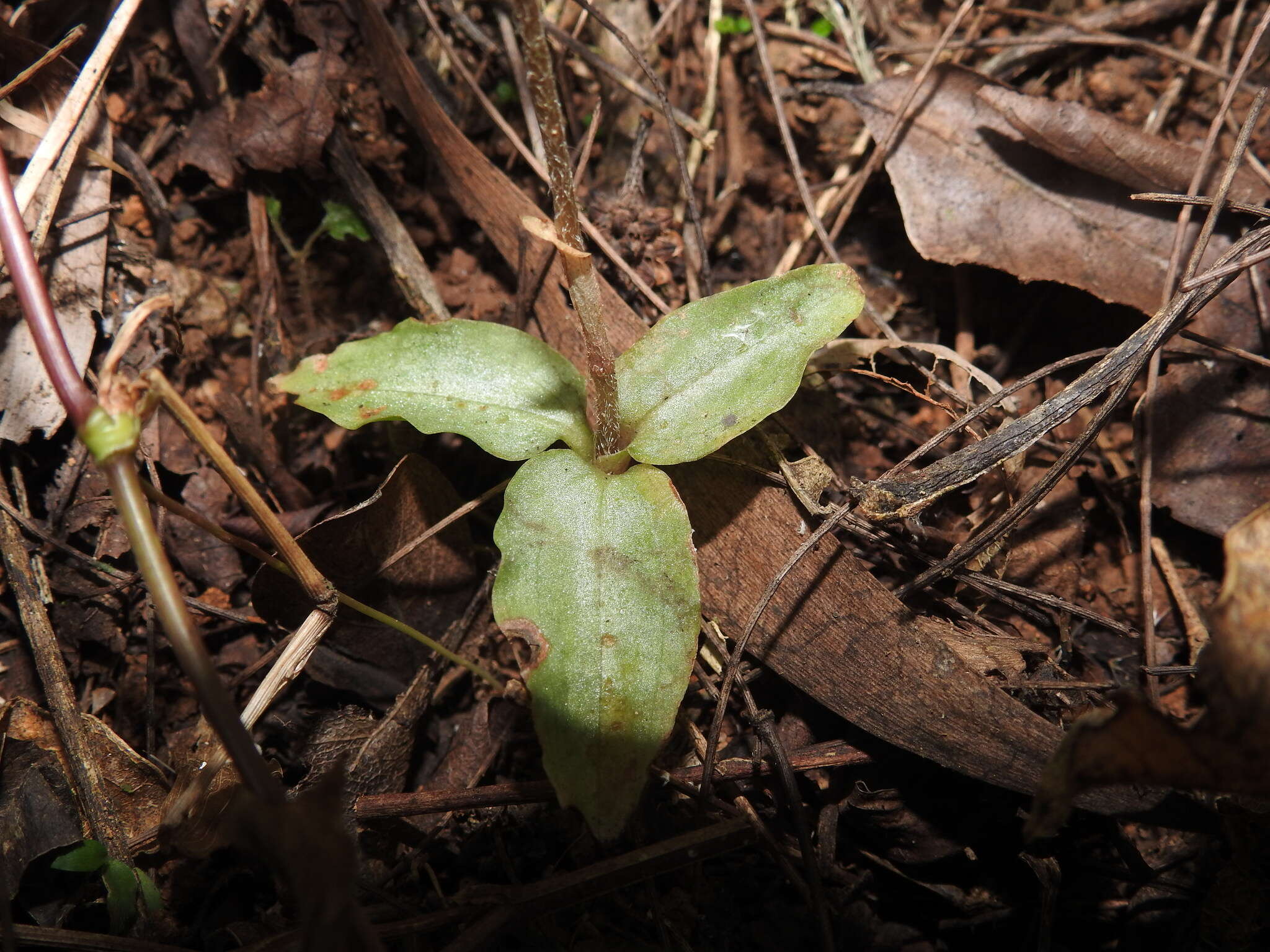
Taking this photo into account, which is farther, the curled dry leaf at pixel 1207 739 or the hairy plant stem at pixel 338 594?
the hairy plant stem at pixel 338 594

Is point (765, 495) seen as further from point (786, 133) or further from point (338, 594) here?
point (786, 133)

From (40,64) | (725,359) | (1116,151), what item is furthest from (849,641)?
(40,64)

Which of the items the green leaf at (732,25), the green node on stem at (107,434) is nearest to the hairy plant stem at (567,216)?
the green node on stem at (107,434)

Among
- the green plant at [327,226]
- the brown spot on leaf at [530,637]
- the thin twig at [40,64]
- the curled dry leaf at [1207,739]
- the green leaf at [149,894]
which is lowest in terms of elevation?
the green leaf at [149,894]

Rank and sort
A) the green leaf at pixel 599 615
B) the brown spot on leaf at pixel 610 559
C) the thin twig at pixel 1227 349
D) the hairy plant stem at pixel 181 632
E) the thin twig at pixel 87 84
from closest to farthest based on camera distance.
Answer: the hairy plant stem at pixel 181 632 < the green leaf at pixel 599 615 < the brown spot on leaf at pixel 610 559 < the thin twig at pixel 1227 349 < the thin twig at pixel 87 84

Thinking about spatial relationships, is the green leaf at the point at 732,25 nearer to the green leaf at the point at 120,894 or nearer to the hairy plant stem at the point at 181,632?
the hairy plant stem at the point at 181,632

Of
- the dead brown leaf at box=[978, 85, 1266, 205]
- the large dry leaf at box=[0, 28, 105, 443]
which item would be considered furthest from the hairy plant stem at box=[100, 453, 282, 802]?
the dead brown leaf at box=[978, 85, 1266, 205]
